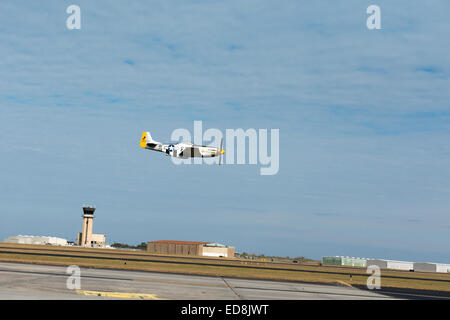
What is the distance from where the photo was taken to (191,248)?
573 feet

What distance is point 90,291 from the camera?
1361 inches

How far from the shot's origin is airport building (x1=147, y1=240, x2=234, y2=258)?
174 m

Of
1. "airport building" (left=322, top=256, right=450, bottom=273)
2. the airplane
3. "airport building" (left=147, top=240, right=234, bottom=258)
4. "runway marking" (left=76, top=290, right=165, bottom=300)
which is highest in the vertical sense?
the airplane

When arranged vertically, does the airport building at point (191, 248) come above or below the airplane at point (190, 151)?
below

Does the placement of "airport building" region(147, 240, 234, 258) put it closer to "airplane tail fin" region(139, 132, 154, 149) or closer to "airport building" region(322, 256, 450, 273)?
"airport building" region(322, 256, 450, 273)

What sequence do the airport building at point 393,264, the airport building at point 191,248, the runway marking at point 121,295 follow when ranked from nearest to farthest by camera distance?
the runway marking at point 121,295
the airport building at point 191,248
the airport building at point 393,264

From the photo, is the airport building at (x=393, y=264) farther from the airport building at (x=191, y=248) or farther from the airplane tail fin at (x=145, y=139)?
the airplane tail fin at (x=145, y=139)

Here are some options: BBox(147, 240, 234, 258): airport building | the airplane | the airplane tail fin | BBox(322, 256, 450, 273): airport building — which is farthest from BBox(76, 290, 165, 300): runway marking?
BBox(322, 256, 450, 273): airport building

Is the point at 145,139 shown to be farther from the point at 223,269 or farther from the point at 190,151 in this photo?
the point at 223,269

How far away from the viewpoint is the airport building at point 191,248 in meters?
174

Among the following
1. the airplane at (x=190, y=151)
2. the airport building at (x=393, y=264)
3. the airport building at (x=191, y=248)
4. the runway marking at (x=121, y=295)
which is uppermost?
the airplane at (x=190, y=151)

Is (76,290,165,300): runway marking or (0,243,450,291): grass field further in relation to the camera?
(0,243,450,291): grass field

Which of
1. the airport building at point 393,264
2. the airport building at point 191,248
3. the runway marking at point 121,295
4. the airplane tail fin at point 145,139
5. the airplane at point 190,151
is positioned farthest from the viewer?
the airport building at point 393,264

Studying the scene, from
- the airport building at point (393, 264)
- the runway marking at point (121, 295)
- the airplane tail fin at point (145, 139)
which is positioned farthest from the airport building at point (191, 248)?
the runway marking at point (121, 295)
